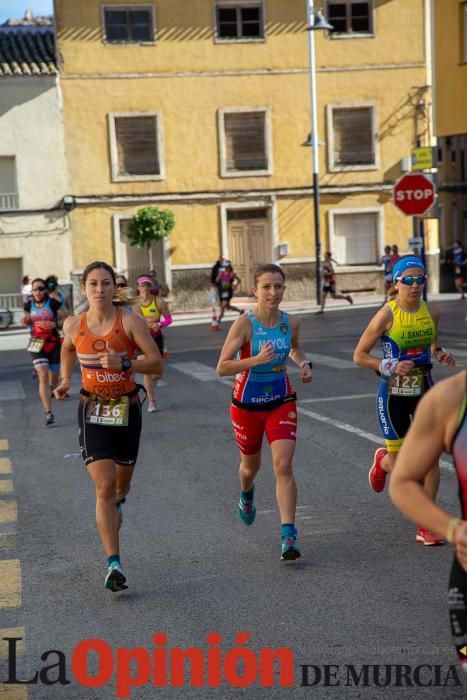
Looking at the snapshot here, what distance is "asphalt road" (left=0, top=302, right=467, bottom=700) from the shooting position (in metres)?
5.07

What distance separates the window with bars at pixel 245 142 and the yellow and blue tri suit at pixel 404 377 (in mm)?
30592

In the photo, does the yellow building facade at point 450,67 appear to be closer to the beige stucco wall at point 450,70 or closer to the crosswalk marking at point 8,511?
the beige stucco wall at point 450,70

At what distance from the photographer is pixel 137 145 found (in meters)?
36.8

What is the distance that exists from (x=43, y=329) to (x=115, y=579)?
26.8 feet

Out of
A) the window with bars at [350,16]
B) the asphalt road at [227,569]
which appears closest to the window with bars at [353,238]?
the window with bars at [350,16]

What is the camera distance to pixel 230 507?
8.40m

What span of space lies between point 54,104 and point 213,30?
5970mm

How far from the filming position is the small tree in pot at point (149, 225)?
116ft

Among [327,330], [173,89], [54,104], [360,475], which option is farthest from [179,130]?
[360,475]

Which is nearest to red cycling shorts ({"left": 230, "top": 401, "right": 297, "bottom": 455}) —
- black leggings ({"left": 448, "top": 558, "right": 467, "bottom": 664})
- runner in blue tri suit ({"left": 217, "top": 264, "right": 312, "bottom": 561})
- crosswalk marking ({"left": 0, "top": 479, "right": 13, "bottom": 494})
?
runner in blue tri suit ({"left": 217, "top": 264, "right": 312, "bottom": 561})

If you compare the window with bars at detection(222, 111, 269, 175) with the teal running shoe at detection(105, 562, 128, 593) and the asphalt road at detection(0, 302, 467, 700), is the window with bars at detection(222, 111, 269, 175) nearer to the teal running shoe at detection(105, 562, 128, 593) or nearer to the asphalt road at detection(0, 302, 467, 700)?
the asphalt road at detection(0, 302, 467, 700)

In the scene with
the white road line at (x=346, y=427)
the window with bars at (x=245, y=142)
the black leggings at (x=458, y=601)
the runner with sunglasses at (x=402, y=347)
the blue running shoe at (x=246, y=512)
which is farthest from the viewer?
the window with bars at (x=245, y=142)

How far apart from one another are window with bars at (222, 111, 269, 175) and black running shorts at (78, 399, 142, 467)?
31439mm

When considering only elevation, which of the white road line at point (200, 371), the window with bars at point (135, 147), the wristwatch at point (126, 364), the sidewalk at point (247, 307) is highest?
the window with bars at point (135, 147)
